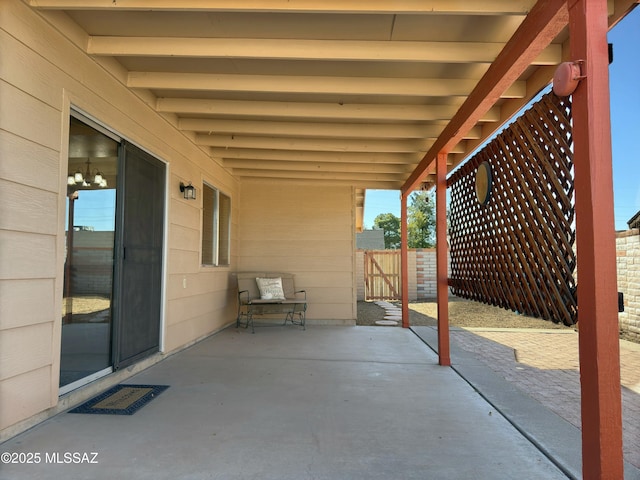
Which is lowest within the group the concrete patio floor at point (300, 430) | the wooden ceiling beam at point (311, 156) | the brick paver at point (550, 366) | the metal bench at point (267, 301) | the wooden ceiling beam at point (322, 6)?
the brick paver at point (550, 366)

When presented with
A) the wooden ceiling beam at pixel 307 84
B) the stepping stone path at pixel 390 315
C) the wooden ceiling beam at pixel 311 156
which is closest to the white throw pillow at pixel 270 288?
the stepping stone path at pixel 390 315

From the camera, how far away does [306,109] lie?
13.0 feet

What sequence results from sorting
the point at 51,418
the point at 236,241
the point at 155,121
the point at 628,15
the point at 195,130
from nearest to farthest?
the point at 628,15, the point at 51,418, the point at 155,121, the point at 195,130, the point at 236,241

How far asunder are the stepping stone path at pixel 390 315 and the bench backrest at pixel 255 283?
1669 mm

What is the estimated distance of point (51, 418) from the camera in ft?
8.38

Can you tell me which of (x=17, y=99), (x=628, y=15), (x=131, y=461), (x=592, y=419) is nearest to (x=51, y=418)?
(x=131, y=461)

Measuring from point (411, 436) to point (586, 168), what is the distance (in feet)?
5.53

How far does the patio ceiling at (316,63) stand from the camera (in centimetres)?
236

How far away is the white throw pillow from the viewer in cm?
638

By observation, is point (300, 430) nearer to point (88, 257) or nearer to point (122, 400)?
point (122, 400)

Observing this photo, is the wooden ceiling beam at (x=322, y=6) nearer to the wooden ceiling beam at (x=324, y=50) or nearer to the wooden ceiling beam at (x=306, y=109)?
the wooden ceiling beam at (x=324, y=50)

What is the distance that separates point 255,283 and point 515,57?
502 centimetres

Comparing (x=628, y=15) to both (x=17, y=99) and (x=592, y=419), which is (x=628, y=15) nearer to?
(x=592, y=419)

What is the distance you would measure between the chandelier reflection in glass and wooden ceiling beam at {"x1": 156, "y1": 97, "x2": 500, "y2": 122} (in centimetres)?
110
